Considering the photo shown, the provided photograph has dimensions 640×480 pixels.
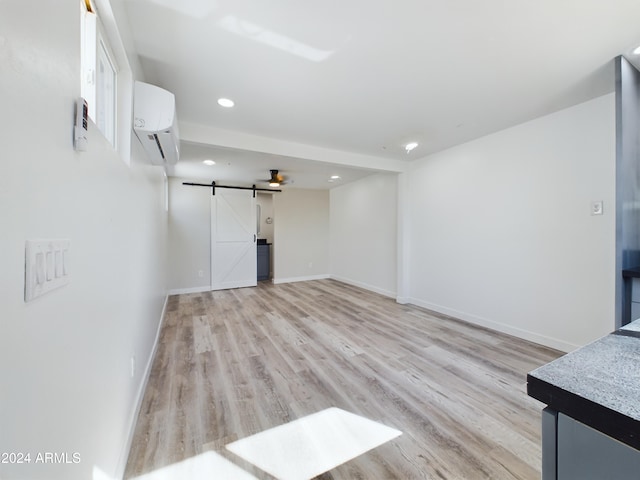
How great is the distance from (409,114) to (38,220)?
9.31ft

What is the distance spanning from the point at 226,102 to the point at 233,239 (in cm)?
369

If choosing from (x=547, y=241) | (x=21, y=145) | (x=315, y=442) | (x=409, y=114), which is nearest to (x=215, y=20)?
(x=21, y=145)

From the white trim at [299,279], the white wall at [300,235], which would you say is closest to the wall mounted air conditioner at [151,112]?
the white wall at [300,235]

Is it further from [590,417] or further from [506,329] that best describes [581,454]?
[506,329]

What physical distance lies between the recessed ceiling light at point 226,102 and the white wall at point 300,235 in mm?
3760

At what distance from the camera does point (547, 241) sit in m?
2.70

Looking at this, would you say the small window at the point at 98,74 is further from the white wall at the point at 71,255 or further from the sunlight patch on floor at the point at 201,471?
the sunlight patch on floor at the point at 201,471

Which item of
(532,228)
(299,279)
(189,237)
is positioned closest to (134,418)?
(532,228)

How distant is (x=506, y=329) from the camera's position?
304cm

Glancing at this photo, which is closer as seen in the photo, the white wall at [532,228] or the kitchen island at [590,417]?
the kitchen island at [590,417]

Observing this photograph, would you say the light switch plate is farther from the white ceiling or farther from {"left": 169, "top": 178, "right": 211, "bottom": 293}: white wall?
{"left": 169, "top": 178, "right": 211, "bottom": 293}: white wall

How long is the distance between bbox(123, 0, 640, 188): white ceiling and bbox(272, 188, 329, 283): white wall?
3.27m

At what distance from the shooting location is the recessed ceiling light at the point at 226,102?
2.34 m

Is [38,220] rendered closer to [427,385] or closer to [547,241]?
[427,385]
